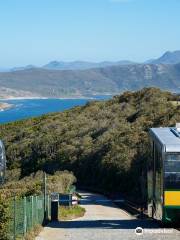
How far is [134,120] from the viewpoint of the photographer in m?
52.4

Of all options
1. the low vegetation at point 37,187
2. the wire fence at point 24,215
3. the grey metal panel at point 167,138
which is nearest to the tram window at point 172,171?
the grey metal panel at point 167,138

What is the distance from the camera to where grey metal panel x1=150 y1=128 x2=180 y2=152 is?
1703 cm

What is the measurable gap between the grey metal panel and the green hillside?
14.9m

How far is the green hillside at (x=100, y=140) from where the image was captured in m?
40.6

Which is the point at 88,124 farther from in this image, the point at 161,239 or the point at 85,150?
the point at 161,239

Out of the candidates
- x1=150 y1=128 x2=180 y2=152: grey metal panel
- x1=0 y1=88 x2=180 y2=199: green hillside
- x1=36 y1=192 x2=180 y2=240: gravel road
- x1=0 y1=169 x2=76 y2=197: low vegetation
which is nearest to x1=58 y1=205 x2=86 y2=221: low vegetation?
x1=0 y1=169 x2=76 y2=197: low vegetation

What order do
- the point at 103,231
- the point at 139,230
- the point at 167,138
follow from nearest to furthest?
the point at 139,230, the point at 167,138, the point at 103,231

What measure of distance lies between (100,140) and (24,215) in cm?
3270

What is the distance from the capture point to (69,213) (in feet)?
83.7

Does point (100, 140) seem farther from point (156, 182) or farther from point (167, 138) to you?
point (167, 138)

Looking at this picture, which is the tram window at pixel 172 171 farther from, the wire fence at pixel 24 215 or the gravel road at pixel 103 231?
the wire fence at pixel 24 215

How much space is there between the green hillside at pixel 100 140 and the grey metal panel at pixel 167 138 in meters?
14.9

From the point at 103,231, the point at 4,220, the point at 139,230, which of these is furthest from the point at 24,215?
the point at 139,230

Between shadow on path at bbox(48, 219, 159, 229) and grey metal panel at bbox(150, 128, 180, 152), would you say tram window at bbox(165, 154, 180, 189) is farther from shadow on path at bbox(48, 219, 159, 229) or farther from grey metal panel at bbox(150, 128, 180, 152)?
shadow on path at bbox(48, 219, 159, 229)
